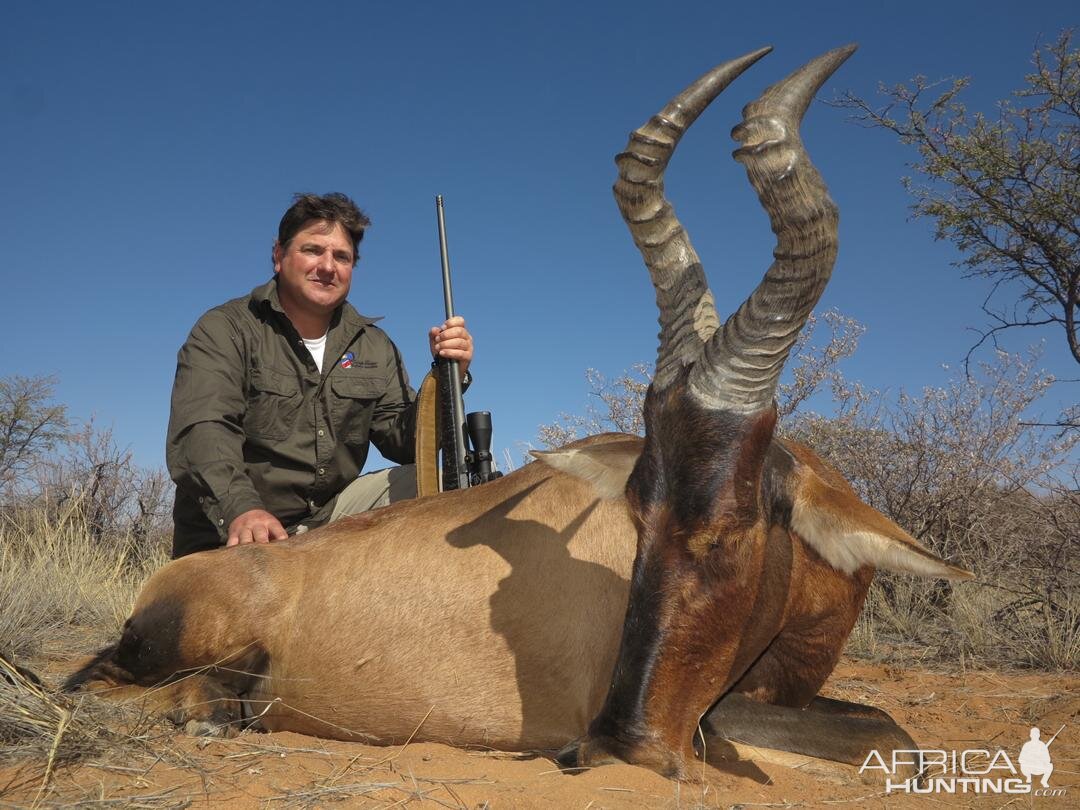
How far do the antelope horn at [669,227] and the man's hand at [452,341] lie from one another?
287cm

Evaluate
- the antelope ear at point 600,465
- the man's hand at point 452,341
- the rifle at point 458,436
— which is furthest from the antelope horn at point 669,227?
the man's hand at point 452,341

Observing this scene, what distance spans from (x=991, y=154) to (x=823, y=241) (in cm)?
703

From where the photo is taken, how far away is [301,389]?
6523mm

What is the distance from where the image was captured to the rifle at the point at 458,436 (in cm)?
607

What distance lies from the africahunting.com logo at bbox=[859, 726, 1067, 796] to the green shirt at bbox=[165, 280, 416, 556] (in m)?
3.70

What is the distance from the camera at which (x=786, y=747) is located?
3445 mm

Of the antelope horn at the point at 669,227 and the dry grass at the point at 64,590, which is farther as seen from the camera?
the dry grass at the point at 64,590

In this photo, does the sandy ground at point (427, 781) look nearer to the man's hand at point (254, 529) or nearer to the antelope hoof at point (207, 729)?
the antelope hoof at point (207, 729)

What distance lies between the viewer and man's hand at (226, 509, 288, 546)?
16.1 ft

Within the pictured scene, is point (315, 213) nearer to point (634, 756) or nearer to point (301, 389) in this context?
point (301, 389)

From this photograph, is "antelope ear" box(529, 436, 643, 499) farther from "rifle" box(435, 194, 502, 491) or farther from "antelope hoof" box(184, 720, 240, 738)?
"rifle" box(435, 194, 502, 491)

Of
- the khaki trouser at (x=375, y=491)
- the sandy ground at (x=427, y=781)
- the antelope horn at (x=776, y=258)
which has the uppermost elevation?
the antelope horn at (x=776, y=258)

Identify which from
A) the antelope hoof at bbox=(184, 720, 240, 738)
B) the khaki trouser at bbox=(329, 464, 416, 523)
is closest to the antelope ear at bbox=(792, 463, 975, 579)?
the antelope hoof at bbox=(184, 720, 240, 738)

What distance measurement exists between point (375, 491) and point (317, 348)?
121cm
